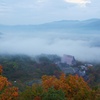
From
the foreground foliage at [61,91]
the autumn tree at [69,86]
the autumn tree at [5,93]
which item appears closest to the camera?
the foreground foliage at [61,91]

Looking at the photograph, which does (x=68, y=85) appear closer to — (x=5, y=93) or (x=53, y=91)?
(x=53, y=91)

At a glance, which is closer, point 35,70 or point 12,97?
point 12,97

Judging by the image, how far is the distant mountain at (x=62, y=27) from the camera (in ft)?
470

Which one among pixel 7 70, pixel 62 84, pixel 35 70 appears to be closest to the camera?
pixel 62 84

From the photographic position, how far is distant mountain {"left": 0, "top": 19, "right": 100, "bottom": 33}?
143m

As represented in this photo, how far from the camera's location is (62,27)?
169 m

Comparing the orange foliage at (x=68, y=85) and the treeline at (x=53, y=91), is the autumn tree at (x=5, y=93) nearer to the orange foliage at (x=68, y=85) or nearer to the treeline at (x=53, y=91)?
the treeline at (x=53, y=91)

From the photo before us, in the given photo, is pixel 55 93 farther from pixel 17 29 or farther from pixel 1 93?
pixel 17 29

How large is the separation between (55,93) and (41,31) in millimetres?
Result: 140142

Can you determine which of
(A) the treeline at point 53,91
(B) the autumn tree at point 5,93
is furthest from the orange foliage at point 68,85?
(B) the autumn tree at point 5,93

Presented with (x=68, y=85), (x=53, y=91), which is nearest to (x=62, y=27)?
(x=68, y=85)

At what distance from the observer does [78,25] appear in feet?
531

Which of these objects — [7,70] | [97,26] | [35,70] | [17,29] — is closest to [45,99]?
[7,70]

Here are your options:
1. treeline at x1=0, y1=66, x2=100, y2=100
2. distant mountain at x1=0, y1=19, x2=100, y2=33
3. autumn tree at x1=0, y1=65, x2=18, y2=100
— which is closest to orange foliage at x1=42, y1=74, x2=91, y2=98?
treeline at x1=0, y1=66, x2=100, y2=100
